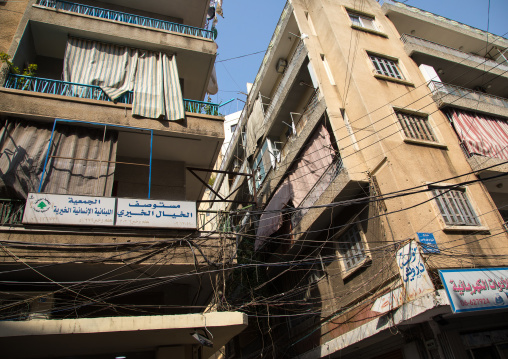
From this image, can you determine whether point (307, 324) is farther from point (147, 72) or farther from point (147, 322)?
point (147, 72)

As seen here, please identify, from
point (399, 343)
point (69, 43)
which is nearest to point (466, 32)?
point (399, 343)

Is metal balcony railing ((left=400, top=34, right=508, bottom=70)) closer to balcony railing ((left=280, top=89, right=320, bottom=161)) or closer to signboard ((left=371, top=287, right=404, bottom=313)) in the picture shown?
balcony railing ((left=280, top=89, right=320, bottom=161))

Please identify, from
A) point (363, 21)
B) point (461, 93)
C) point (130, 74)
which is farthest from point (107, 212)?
point (461, 93)

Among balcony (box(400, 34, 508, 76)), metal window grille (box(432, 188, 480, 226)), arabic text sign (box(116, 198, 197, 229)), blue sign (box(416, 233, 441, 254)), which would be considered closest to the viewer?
arabic text sign (box(116, 198, 197, 229))

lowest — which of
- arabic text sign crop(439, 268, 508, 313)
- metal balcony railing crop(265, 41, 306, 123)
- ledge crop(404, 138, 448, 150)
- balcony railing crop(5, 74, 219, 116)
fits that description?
arabic text sign crop(439, 268, 508, 313)

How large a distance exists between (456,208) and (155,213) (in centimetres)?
783

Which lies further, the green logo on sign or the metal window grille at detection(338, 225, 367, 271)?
the metal window grille at detection(338, 225, 367, 271)

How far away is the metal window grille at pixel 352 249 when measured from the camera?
9.01 meters

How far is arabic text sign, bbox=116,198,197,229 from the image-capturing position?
7047 mm

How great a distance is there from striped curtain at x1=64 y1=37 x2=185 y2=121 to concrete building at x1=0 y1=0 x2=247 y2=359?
0.04 meters

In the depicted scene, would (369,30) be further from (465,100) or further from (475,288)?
(475,288)

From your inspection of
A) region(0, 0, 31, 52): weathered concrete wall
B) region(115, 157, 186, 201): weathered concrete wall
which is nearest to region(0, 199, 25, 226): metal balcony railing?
region(115, 157, 186, 201): weathered concrete wall

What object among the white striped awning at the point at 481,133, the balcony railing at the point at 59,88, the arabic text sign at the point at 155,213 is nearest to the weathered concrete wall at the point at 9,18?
the balcony railing at the point at 59,88

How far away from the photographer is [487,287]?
22.9 feet
